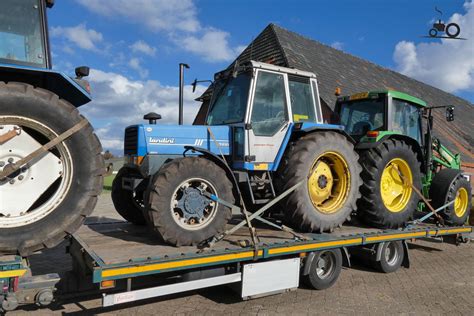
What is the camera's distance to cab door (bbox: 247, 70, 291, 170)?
5.35 m

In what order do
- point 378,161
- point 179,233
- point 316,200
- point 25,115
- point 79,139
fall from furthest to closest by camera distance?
1. point 378,161
2. point 316,200
3. point 179,233
4. point 79,139
5. point 25,115

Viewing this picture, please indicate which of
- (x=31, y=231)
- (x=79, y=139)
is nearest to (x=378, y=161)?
(x=79, y=139)

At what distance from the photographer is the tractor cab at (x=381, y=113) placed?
280 inches

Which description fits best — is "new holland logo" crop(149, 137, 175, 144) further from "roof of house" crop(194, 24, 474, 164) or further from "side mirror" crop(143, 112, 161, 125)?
"roof of house" crop(194, 24, 474, 164)

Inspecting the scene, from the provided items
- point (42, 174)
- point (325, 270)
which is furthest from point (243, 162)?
point (42, 174)

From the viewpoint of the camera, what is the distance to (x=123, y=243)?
15.1ft

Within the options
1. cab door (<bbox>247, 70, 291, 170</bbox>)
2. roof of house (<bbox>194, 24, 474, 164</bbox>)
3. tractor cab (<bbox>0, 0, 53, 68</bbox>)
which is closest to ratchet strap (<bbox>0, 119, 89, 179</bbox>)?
tractor cab (<bbox>0, 0, 53, 68</bbox>)

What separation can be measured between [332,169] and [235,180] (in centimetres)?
168

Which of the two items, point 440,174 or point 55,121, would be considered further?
point 440,174

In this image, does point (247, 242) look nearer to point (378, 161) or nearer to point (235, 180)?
point (235, 180)

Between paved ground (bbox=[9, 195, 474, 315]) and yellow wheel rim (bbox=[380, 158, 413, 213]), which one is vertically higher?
yellow wheel rim (bbox=[380, 158, 413, 213])

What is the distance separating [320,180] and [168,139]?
2.21m

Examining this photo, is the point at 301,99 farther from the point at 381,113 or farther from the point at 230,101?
the point at 381,113

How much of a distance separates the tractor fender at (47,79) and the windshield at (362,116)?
5050mm
